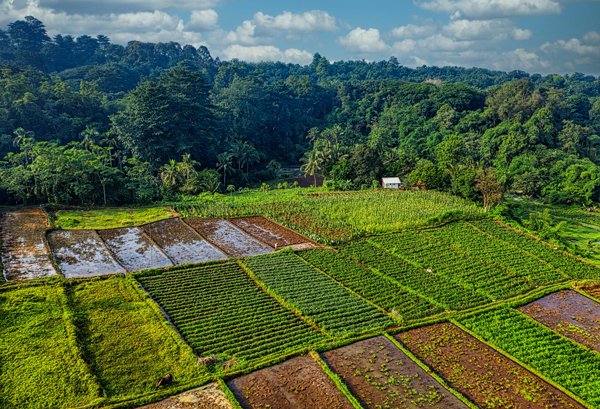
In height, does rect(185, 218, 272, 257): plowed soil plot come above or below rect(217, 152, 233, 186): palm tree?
below

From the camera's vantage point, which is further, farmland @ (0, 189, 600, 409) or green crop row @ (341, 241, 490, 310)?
green crop row @ (341, 241, 490, 310)

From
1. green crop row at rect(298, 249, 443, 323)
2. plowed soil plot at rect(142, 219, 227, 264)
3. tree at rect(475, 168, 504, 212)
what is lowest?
green crop row at rect(298, 249, 443, 323)

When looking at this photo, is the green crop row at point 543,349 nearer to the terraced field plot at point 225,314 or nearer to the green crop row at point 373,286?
the green crop row at point 373,286

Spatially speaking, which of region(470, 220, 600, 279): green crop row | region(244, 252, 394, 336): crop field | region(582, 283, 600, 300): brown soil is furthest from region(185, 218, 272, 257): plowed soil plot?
region(582, 283, 600, 300): brown soil

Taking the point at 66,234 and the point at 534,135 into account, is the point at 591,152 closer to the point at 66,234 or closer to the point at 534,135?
the point at 534,135

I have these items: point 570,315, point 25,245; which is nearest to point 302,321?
point 570,315

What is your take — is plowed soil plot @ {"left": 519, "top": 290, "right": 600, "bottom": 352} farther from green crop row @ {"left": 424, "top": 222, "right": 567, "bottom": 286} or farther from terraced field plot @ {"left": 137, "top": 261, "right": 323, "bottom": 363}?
terraced field plot @ {"left": 137, "top": 261, "right": 323, "bottom": 363}

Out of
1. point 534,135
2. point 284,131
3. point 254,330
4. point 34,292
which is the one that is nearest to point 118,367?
point 254,330
